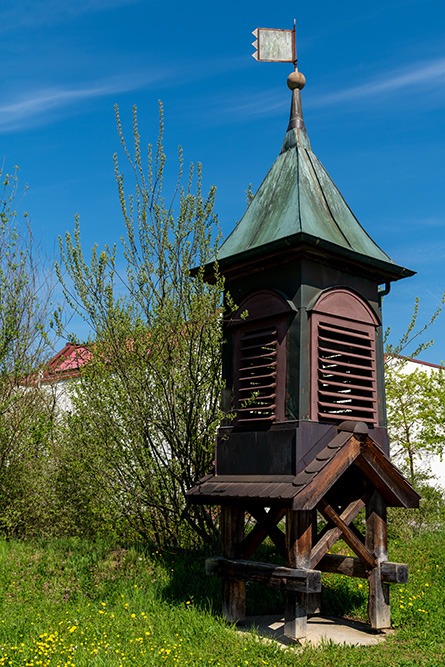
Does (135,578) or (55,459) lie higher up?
(55,459)

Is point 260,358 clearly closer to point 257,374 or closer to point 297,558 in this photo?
point 257,374

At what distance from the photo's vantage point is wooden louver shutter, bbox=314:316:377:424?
6.74m

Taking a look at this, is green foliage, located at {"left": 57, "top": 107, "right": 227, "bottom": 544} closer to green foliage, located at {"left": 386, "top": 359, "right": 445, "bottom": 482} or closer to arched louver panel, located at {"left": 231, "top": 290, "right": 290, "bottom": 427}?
arched louver panel, located at {"left": 231, "top": 290, "right": 290, "bottom": 427}

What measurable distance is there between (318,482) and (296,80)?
17.2ft

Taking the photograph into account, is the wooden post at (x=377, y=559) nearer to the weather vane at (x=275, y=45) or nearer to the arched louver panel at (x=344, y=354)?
the arched louver panel at (x=344, y=354)

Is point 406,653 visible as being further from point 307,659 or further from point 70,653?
point 70,653

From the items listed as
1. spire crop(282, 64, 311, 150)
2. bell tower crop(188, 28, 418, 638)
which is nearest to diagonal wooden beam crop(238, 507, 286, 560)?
bell tower crop(188, 28, 418, 638)

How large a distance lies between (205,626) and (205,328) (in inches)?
143

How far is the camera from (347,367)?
7.00m

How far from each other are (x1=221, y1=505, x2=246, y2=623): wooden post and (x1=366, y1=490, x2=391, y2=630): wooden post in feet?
4.70

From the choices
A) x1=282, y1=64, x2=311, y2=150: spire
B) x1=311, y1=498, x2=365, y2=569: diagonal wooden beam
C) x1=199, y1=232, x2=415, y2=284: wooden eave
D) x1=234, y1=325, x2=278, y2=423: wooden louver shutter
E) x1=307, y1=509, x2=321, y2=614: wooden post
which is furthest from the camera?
x1=282, y1=64, x2=311, y2=150: spire

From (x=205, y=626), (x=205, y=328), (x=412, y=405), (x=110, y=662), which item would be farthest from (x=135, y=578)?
(x=412, y=405)

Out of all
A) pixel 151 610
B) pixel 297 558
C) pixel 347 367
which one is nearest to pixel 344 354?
pixel 347 367

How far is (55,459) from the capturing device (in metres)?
11.2
